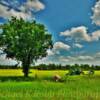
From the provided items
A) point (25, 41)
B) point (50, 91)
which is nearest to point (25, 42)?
point (25, 41)

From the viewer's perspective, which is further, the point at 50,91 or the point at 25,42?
the point at 25,42

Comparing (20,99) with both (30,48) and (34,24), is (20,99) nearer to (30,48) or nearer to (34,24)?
(30,48)

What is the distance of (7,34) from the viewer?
8888cm

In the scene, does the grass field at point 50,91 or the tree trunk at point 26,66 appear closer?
the grass field at point 50,91

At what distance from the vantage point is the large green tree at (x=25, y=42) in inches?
3460

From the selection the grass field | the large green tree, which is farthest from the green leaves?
the grass field

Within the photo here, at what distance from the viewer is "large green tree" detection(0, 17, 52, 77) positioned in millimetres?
87875

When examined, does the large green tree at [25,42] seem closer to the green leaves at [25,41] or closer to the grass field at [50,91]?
the green leaves at [25,41]

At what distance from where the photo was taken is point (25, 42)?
290 feet

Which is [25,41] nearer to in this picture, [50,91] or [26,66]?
[26,66]

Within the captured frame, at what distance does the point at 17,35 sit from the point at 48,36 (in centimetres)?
712

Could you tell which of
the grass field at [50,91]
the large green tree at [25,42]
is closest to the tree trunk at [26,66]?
the large green tree at [25,42]

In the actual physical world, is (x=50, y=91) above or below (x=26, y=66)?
below

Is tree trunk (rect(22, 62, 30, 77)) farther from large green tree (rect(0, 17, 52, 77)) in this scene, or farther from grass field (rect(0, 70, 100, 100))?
grass field (rect(0, 70, 100, 100))
